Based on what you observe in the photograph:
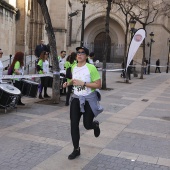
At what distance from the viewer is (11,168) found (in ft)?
15.2

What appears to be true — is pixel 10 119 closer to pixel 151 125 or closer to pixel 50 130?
pixel 50 130

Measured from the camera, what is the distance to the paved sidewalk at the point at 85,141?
16.3 ft

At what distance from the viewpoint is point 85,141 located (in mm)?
6184

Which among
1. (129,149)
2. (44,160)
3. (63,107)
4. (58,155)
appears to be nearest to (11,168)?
(44,160)

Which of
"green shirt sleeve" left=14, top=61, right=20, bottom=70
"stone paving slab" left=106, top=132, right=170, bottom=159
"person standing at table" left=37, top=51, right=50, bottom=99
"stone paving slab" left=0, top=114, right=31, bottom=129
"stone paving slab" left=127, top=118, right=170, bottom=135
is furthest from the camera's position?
"person standing at table" left=37, top=51, right=50, bottom=99

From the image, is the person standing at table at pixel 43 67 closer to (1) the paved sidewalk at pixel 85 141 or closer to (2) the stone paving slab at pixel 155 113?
(1) the paved sidewalk at pixel 85 141

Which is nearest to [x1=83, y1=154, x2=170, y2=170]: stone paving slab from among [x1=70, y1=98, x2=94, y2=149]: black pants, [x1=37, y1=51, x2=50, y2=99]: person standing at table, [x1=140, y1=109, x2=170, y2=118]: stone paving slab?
[x1=70, y1=98, x2=94, y2=149]: black pants

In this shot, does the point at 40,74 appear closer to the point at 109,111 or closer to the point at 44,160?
the point at 109,111

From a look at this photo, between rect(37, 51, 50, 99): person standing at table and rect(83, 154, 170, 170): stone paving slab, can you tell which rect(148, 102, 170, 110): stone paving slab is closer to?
rect(37, 51, 50, 99): person standing at table

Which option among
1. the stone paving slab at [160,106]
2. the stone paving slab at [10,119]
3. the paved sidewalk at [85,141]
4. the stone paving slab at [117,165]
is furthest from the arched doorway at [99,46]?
the stone paving slab at [117,165]

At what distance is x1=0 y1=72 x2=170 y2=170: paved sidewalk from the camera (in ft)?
16.3

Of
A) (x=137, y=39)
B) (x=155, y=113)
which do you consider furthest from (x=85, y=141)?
(x=137, y=39)

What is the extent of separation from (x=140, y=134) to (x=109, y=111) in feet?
8.58

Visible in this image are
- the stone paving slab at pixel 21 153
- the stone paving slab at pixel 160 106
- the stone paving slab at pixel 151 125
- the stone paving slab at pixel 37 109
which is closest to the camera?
the stone paving slab at pixel 21 153
